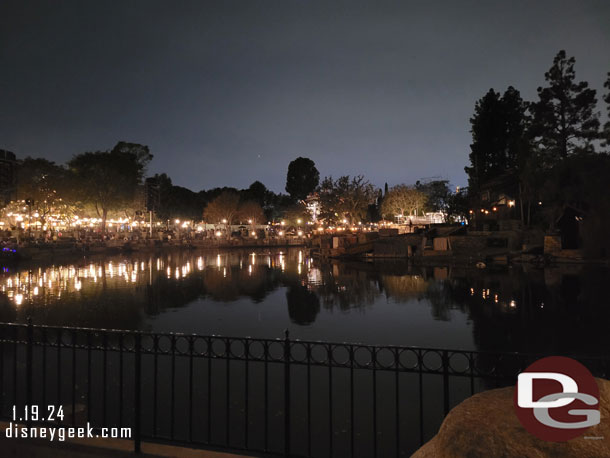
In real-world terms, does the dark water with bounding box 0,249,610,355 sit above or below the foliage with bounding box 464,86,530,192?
below

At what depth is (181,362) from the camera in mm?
8773

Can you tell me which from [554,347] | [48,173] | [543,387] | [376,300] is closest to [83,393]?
[543,387]

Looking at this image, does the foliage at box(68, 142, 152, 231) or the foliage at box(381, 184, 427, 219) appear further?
the foliage at box(381, 184, 427, 219)

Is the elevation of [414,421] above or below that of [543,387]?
below

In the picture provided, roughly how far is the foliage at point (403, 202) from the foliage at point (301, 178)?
96.5 feet

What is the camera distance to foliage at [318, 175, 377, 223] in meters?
61.7

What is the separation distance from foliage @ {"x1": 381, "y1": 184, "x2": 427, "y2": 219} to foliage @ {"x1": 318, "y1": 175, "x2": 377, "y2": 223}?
10.5m

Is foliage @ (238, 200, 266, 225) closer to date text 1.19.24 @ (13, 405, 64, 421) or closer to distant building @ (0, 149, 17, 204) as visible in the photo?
distant building @ (0, 149, 17, 204)

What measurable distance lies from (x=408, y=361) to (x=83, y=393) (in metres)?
6.39

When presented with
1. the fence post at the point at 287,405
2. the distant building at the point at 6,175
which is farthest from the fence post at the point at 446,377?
the distant building at the point at 6,175

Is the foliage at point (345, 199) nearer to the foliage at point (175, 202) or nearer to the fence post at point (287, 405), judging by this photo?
the foliage at point (175, 202)

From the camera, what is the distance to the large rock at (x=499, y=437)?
2564 millimetres

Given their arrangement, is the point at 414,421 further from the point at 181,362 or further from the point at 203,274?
the point at 203,274

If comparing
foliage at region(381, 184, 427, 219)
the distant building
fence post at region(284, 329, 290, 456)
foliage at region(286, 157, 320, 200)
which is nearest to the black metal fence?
fence post at region(284, 329, 290, 456)
